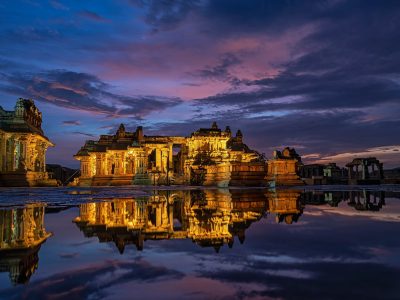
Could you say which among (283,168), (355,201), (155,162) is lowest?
(355,201)

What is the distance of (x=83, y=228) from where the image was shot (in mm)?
6125

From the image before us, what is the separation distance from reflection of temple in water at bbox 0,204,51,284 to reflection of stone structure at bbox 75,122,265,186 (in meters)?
39.3

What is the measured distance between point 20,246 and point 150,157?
63244mm

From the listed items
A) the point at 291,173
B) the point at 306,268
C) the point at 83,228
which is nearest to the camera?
the point at 306,268

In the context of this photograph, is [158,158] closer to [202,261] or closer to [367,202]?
[367,202]

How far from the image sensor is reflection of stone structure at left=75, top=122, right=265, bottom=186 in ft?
166

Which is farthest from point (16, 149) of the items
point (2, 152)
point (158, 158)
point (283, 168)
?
point (283, 168)

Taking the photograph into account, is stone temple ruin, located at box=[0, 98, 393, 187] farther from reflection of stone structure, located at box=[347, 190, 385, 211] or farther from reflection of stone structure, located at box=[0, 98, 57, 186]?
reflection of stone structure, located at box=[347, 190, 385, 211]

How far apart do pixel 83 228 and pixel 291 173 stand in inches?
900

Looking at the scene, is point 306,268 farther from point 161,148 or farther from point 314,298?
point 161,148

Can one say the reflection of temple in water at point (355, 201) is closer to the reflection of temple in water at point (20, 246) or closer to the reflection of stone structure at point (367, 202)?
the reflection of stone structure at point (367, 202)

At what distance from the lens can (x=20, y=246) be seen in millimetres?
4246

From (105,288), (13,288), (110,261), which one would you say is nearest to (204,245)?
(110,261)

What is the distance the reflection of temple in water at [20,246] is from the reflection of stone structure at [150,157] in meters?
39.3
